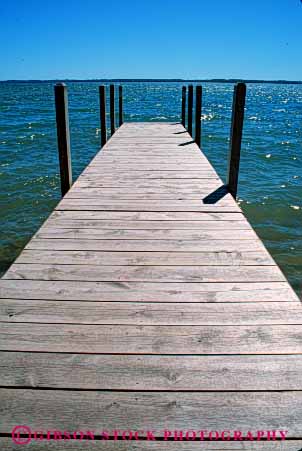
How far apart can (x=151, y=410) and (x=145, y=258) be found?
1277mm

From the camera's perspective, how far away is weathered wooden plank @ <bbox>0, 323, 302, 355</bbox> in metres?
1.66

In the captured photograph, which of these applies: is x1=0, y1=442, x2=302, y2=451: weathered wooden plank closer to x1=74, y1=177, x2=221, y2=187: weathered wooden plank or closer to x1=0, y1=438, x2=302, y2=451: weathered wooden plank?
x1=0, y1=438, x2=302, y2=451: weathered wooden plank

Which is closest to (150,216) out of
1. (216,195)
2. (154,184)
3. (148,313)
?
(216,195)

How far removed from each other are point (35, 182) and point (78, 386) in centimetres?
825

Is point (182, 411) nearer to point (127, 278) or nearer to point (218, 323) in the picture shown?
point (218, 323)

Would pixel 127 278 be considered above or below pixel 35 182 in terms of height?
above

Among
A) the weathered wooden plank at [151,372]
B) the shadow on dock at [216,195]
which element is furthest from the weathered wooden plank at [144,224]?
the weathered wooden plank at [151,372]

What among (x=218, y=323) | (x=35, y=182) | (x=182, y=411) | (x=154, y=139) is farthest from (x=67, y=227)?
(x=35, y=182)

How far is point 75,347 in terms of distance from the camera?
167 cm

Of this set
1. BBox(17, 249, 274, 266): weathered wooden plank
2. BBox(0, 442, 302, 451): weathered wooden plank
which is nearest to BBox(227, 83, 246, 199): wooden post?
BBox(17, 249, 274, 266): weathered wooden plank

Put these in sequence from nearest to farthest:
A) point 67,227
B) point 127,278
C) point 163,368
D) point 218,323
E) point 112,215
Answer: point 163,368 < point 218,323 < point 127,278 < point 67,227 < point 112,215

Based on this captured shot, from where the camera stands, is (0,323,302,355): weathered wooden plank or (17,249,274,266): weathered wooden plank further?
(17,249,274,266): weathered wooden plank

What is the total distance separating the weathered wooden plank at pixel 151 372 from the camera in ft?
4.82

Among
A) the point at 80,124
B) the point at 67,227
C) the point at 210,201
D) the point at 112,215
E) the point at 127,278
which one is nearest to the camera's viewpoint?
the point at 127,278
